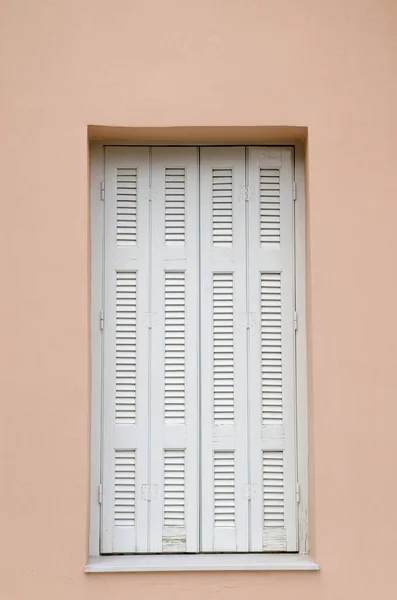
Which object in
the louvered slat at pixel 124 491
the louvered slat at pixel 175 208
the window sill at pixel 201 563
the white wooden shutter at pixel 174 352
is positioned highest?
the louvered slat at pixel 175 208

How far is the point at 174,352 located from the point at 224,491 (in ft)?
2.45

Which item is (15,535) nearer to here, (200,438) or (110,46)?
(200,438)

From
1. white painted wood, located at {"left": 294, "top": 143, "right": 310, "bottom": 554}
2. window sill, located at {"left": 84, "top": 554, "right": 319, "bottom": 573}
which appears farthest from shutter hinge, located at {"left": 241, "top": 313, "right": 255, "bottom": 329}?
window sill, located at {"left": 84, "top": 554, "right": 319, "bottom": 573}

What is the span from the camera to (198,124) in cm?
427

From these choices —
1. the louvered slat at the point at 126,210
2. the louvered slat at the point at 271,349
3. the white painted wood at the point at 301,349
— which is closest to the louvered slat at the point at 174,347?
the louvered slat at the point at 126,210

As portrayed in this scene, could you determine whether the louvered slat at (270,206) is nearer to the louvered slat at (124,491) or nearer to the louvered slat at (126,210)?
the louvered slat at (126,210)

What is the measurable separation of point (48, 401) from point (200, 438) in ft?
2.61

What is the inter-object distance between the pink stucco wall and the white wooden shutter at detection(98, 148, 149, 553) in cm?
23

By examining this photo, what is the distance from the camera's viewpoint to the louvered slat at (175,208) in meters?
4.47

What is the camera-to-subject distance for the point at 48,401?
4.15 meters

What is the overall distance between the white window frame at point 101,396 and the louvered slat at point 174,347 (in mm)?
340

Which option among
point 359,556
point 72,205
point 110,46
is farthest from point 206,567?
point 110,46

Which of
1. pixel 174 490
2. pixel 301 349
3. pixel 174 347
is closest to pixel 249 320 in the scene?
pixel 301 349

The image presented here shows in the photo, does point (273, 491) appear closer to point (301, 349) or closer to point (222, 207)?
point (301, 349)
